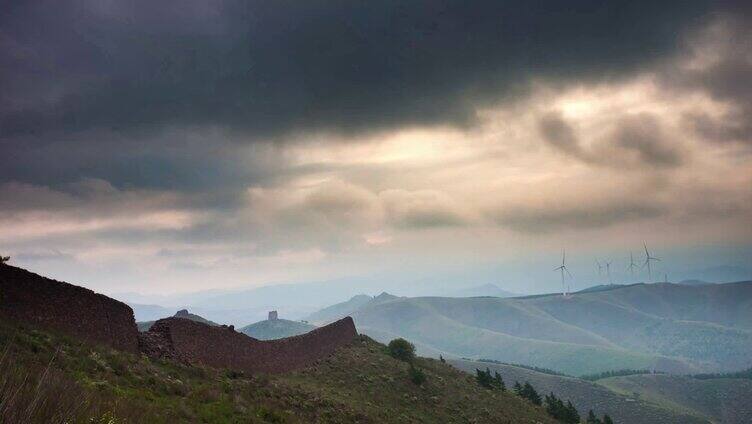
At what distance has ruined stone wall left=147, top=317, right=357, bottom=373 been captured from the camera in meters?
34.4

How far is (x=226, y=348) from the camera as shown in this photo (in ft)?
132

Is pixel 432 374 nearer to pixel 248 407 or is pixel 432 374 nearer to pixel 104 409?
pixel 248 407

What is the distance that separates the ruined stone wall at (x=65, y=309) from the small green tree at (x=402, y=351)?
4323 centimetres

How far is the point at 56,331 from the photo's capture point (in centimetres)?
2603

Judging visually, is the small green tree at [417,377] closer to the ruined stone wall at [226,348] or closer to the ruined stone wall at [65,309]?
the ruined stone wall at [226,348]

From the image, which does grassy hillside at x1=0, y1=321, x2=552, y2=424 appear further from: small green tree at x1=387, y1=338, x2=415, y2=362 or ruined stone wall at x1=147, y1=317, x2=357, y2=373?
small green tree at x1=387, y1=338, x2=415, y2=362

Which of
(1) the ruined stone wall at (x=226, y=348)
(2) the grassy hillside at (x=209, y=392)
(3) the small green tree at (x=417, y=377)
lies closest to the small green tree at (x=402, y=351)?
(2) the grassy hillside at (x=209, y=392)

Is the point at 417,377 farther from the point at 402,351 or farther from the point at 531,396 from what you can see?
the point at 531,396

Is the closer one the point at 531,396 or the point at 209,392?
the point at 209,392

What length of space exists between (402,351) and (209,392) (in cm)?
4692

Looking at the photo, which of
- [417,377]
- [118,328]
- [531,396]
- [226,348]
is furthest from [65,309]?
[531,396]

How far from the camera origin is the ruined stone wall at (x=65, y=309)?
25234 millimetres

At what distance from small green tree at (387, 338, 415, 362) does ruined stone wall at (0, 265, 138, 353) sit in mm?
43226

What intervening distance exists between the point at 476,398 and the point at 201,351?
1467 inches
